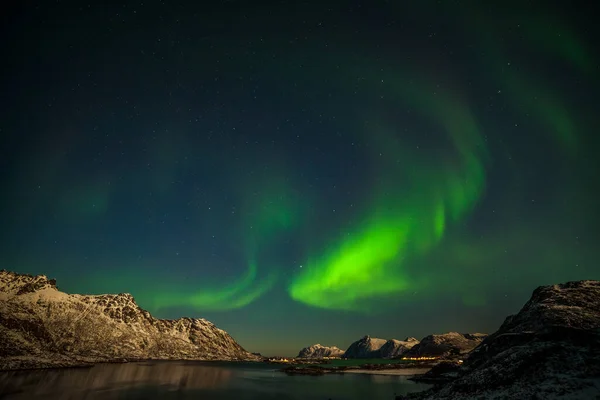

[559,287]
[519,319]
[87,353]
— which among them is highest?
[559,287]

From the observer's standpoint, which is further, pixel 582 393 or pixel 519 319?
pixel 519 319

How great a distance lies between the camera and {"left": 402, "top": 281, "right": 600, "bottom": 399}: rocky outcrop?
27203mm

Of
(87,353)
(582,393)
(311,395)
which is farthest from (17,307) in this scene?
(582,393)

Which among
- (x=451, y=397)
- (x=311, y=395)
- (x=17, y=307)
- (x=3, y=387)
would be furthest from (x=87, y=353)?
(x=451, y=397)

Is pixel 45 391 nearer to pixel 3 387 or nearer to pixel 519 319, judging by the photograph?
pixel 3 387

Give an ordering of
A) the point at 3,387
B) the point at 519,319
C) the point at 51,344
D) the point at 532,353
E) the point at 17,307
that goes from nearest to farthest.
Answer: the point at 532,353 → the point at 519,319 → the point at 3,387 → the point at 51,344 → the point at 17,307

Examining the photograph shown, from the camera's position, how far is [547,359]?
31.8 m

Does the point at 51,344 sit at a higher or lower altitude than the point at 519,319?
lower

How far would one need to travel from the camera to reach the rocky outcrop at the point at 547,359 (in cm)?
2720

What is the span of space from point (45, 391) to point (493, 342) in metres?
81.5

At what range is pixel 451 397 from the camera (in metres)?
36.8

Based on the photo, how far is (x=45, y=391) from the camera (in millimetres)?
53469

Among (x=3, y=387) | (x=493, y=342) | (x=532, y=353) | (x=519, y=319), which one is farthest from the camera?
(x=3, y=387)

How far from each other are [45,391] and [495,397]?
73.6 metres
